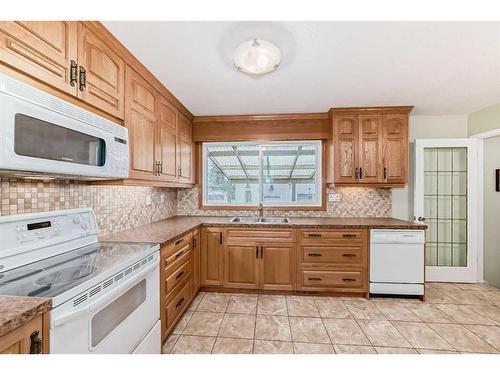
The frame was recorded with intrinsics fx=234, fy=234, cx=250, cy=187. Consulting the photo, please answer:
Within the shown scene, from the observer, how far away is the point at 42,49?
1089 mm

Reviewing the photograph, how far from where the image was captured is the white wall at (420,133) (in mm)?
3232

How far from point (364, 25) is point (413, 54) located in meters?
0.60

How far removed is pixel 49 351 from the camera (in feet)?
2.75

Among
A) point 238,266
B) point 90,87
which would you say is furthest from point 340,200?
point 90,87

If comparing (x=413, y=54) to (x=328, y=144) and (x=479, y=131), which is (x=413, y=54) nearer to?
(x=328, y=144)

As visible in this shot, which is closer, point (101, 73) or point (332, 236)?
point (101, 73)

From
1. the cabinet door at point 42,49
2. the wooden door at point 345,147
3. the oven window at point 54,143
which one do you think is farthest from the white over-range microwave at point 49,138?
the wooden door at point 345,147

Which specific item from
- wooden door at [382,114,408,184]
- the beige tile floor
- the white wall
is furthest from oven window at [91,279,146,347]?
the white wall

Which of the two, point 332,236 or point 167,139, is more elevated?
point 167,139

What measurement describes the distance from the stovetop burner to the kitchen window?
239 cm

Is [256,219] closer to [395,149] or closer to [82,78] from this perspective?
[395,149]

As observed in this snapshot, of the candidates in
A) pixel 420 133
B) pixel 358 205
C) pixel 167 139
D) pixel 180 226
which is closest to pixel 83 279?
pixel 180 226

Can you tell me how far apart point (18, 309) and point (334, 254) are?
8.69 ft
